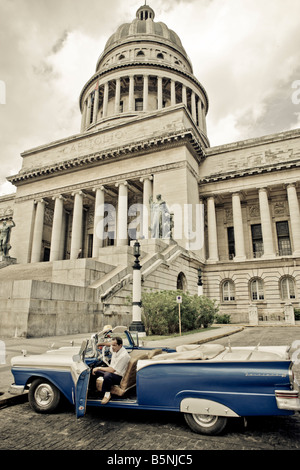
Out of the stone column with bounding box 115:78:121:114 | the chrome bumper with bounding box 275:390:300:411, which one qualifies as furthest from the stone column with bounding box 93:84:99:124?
the chrome bumper with bounding box 275:390:300:411

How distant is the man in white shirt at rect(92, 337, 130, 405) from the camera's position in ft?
13.8

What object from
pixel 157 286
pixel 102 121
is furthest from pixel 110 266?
pixel 102 121

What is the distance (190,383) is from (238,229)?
31145mm

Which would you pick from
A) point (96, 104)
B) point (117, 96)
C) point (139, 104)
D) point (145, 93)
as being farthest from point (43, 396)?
point (96, 104)

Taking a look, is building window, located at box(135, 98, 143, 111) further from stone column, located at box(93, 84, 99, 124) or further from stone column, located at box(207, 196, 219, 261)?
stone column, located at box(207, 196, 219, 261)

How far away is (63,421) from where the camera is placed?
165 inches

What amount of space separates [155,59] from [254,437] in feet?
195

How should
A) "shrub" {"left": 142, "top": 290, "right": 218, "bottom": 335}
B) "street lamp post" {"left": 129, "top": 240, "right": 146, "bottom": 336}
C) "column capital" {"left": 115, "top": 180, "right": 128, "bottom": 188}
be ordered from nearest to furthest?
"street lamp post" {"left": 129, "top": 240, "right": 146, "bottom": 336}, "shrub" {"left": 142, "top": 290, "right": 218, "bottom": 335}, "column capital" {"left": 115, "top": 180, "right": 128, "bottom": 188}

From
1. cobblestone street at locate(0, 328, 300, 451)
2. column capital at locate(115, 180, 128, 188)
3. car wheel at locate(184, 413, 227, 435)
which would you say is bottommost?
cobblestone street at locate(0, 328, 300, 451)

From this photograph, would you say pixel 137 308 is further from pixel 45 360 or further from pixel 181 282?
pixel 181 282

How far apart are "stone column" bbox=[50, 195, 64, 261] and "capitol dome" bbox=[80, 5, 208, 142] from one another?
1735cm

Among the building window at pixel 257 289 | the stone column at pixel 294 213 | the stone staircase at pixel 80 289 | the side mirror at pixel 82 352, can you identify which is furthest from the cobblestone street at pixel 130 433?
the stone column at pixel 294 213

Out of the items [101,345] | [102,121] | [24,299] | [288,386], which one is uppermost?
[102,121]
